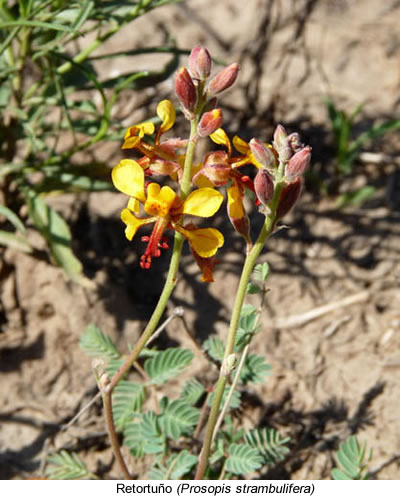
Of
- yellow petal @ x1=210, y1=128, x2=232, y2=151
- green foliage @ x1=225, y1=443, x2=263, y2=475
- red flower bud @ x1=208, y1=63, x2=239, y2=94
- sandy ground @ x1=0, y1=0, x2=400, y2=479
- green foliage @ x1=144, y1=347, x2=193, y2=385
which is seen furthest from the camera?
sandy ground @ x1=0, y1=0, x2=400, y2=479

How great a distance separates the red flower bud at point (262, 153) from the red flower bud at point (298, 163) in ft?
0.20

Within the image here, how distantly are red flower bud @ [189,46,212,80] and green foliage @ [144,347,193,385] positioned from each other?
1.08m

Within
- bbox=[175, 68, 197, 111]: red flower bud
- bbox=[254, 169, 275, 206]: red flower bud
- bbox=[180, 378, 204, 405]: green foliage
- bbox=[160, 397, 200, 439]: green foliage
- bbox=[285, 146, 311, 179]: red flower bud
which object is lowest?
bbox=[160, 397, 200, 439]: green foliage

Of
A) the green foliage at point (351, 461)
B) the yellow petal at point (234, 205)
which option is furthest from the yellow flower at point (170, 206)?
the green foliage at point (351, 461)

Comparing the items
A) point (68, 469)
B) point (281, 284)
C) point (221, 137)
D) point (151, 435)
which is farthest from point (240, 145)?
point (281, 284)

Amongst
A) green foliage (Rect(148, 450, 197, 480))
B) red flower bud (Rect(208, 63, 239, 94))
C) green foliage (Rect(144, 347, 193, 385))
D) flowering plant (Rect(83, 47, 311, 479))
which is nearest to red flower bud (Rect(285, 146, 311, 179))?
flowering plant (Rect(83, 47, 311, 479))

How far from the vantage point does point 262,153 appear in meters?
1.81

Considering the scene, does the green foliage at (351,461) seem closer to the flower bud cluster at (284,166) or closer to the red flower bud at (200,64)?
the flower bud cluster at (284,166)

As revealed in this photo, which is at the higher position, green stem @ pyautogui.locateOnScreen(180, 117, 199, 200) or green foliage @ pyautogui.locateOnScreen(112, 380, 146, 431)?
green stem @ pyautogui.locateOnScreen(180, 117, 199, 200)

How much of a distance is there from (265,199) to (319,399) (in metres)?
1.57

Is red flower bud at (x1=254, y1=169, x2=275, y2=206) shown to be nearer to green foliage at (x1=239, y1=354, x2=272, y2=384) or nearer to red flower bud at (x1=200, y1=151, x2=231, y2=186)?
red flower bud at (x1=200, y1=151, x2=231, y2=186)

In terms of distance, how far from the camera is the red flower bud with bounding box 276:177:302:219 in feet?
6.09

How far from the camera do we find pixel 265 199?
183 cm
